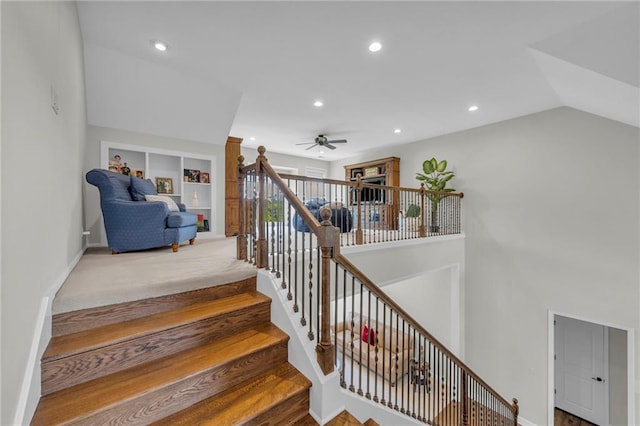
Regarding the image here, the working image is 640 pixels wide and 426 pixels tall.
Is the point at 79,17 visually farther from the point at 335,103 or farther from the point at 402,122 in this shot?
the point at 402,122

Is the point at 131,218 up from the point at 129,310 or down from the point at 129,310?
up

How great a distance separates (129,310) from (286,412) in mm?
1149

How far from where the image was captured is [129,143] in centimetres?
430

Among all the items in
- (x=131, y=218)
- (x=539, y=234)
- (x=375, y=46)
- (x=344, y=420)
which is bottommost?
(x=344, y=420)

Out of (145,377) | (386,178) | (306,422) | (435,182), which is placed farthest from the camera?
(386,178)

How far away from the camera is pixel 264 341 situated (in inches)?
70.1

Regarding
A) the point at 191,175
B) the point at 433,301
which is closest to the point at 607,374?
the point at 433,301

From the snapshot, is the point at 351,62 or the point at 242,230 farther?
the point at 351,62

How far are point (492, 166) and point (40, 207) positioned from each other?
Answer: 605 cm

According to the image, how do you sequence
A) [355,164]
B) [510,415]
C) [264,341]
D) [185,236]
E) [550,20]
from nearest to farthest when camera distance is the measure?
1. [264,341]
2. [550,20]
3. [185,236]
4. [510,415]
5. [355,164]

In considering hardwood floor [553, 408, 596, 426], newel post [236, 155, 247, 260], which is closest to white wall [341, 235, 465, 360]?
newel post [236, 155, 247, 260]

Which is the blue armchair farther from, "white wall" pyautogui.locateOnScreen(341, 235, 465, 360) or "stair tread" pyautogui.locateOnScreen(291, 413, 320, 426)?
"stair tread" pyautogui.locateOnScreen(291, 413, 320, 426)

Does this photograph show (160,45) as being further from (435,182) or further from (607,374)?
(607,374)

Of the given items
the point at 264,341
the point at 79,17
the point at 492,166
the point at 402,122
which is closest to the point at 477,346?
the point at 492,166
